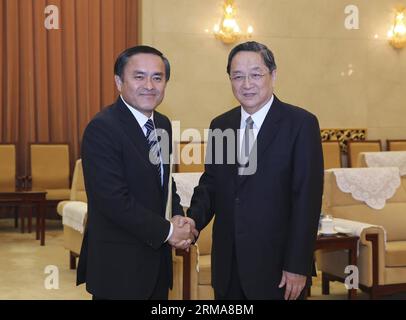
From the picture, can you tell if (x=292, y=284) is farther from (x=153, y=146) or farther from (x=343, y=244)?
(x=343, y=244)

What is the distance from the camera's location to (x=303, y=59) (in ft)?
29.7

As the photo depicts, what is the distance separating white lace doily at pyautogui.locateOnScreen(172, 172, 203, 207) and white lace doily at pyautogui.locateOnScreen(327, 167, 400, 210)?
125 centimetres

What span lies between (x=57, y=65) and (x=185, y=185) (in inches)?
176

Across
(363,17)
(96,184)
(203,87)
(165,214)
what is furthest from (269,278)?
(363,17)

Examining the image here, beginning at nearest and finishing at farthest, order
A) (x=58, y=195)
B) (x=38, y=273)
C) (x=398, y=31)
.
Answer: (x=38, y=273) → (x=58, y=195) → (x=398, y=31)

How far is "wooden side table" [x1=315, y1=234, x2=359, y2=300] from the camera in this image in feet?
14.1

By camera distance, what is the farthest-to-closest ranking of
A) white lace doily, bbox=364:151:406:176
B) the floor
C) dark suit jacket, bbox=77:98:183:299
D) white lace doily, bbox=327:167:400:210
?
white lace doily, bbox=364:151:406:176, white lace doily, bbox=327:167:400:210, the floor, dark suit jacket, bbox=77:98:183:299

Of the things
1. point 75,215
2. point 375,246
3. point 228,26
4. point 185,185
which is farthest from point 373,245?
point 228,26

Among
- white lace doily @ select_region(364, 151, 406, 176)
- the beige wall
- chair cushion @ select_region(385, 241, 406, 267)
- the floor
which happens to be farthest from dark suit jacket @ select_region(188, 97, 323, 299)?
the beige wall

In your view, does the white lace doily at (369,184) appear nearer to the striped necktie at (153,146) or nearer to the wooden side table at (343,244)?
the wooden side table at (343,244)

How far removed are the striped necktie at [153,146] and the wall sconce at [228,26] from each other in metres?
6.43

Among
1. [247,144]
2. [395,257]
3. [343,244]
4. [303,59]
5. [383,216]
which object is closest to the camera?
[247,144]

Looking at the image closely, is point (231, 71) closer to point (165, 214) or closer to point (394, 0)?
point (165, 214)

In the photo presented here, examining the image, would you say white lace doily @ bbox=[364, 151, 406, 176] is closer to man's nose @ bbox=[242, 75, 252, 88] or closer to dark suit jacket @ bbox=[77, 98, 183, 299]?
man's nose @ bbox=[242, 75, 252, 88]
